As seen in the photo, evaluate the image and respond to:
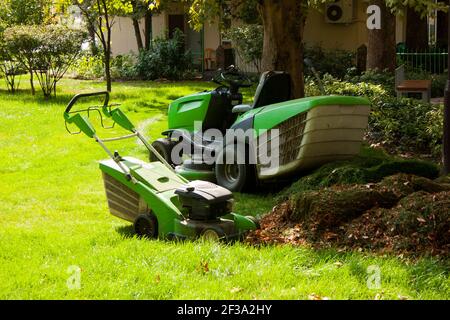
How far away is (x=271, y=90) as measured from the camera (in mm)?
9125

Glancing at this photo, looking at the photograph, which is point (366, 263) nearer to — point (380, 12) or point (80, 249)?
point (80, 249)

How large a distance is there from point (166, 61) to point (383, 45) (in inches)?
379

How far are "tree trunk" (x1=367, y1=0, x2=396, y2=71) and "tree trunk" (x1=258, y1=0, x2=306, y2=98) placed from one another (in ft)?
23.6

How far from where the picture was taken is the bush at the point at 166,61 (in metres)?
26.3

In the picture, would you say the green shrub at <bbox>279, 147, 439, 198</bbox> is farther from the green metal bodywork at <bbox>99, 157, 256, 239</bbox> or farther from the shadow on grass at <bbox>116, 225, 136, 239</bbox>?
the shadow on grass at <bbox>116, 225, 136, 239</bbox>

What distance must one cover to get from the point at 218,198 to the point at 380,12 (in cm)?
1432

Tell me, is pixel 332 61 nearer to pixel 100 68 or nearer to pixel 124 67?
pixel 124 67

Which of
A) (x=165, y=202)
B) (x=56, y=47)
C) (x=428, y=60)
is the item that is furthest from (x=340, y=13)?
(x=165, y=202)

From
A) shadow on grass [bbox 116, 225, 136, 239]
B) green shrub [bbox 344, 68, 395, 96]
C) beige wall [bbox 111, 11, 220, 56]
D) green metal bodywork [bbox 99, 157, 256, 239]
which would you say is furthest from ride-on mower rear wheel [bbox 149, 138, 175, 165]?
beige wall [bbox 111, 11, 220, 56]

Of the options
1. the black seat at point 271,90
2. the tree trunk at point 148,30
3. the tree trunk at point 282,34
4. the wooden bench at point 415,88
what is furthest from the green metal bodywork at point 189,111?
the tree trunk at point 148,30

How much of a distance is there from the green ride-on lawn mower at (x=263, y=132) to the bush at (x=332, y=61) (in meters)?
13.6

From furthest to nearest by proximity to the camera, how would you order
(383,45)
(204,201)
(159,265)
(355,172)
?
1. (383,45)
2. (355,172)
3. (204,201)
4. (159,265)

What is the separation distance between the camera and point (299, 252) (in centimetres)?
563

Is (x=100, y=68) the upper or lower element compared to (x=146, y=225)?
upper
